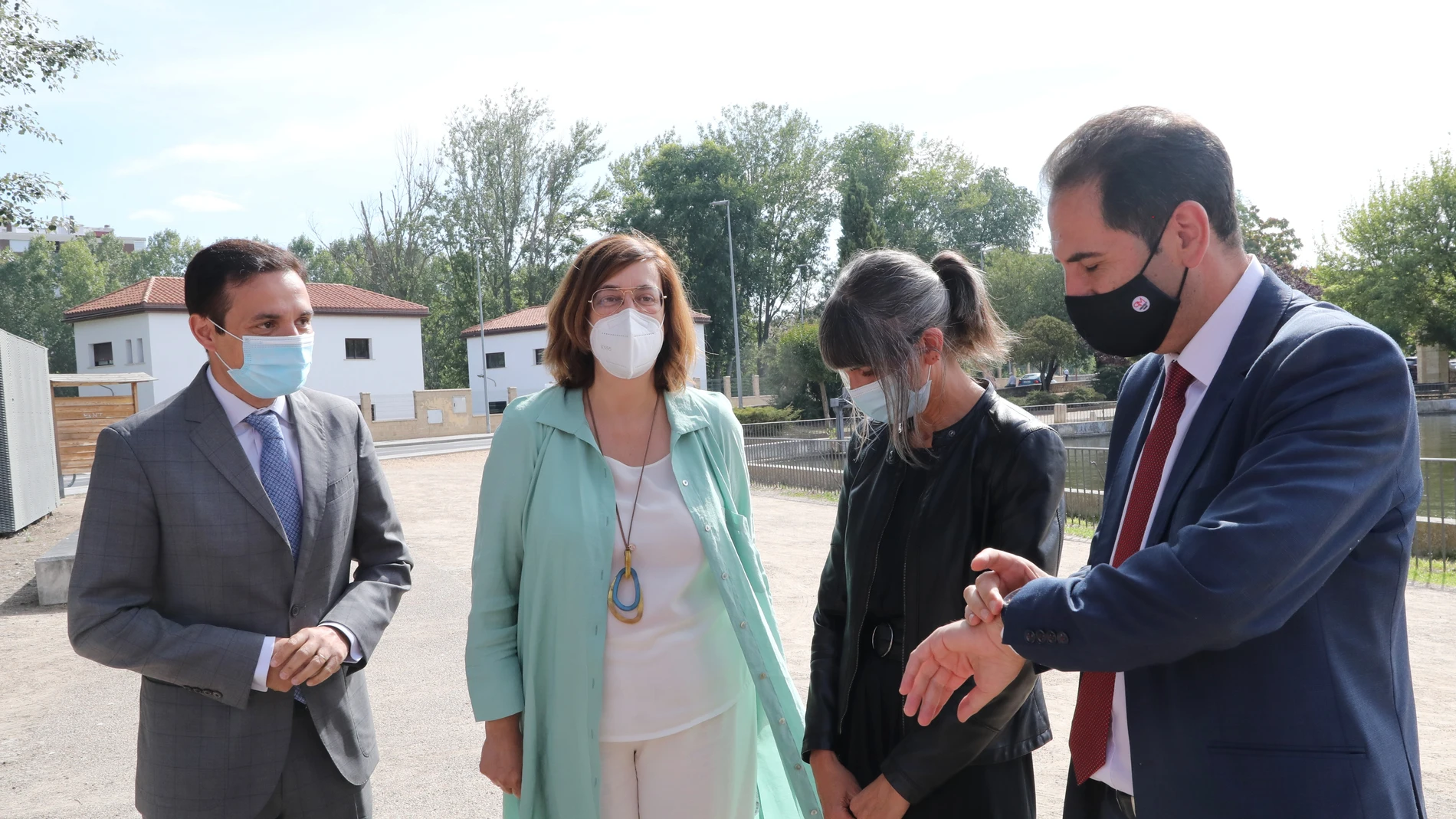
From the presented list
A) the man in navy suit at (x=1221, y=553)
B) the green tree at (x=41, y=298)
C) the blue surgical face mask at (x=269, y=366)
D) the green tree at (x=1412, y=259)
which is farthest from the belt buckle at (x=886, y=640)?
the green tree at (x=41, y=298)

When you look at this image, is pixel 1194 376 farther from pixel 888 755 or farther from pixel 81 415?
pixel 81 415

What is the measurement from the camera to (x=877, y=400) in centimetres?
258

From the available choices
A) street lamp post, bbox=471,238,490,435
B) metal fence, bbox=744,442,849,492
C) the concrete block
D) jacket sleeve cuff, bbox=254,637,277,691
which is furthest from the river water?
jacket sleeve cuff, bbox=254,637,277,691

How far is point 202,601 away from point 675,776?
1.34 metres

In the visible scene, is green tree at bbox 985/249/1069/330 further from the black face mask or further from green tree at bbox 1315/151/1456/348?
the black face mask

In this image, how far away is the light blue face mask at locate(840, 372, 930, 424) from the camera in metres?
2.43

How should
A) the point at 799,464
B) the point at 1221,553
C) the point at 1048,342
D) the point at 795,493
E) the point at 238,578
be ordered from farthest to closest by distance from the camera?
the point at 1048,342 < the point at 799,464 < the point at 795,493 < the point at 238,578 < the point at 1221,553

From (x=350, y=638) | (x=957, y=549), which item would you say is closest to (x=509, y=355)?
(x=350, y=638)

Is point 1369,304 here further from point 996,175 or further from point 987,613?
point 987,613

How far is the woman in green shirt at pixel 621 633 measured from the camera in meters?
2.51

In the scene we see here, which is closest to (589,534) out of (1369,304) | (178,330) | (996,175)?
(178,330)

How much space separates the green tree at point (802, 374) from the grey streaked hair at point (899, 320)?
31.7m

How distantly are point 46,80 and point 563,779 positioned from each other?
1349 centimetres

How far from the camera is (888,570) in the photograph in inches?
92.7
